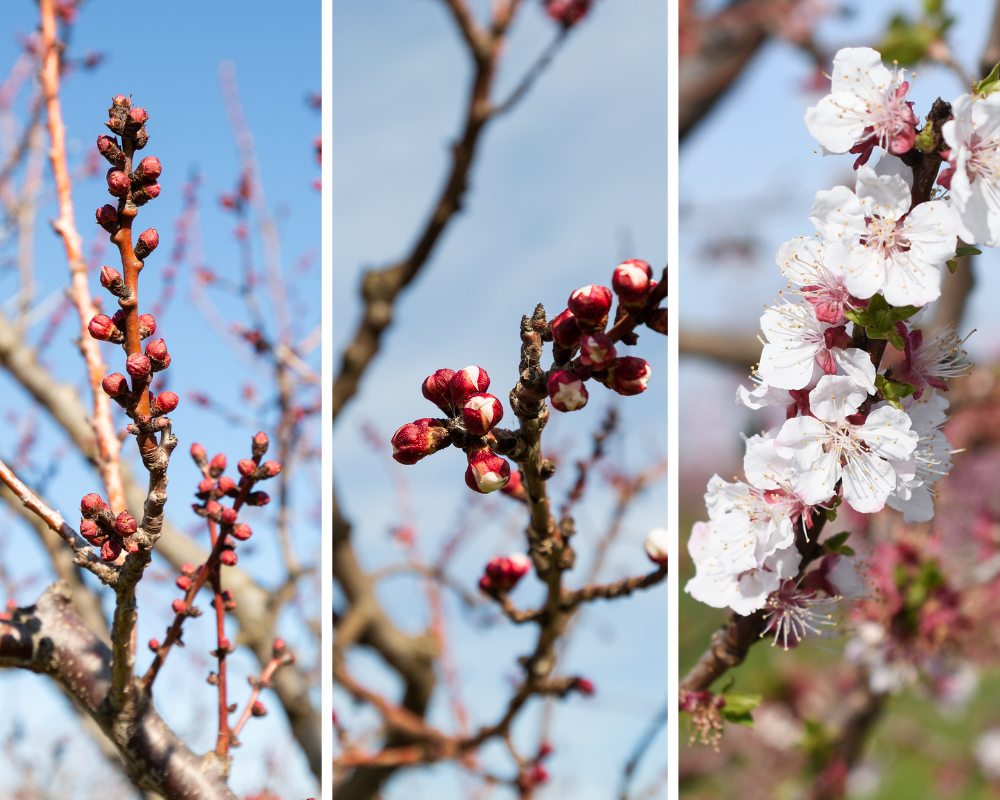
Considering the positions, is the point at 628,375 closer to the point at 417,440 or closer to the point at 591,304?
the point at 591,304

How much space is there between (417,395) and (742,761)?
160 centimetres

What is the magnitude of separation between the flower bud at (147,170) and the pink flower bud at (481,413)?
0.90 feet

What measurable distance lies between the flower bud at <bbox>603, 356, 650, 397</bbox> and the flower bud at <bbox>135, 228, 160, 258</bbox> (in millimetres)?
341

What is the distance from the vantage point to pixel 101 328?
19.7 inches

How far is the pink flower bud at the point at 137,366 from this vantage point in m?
0.48

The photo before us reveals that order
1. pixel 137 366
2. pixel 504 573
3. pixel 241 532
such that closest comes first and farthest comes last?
1. pixel 137 366
2. pixel 241 532
3. pixel 504 573

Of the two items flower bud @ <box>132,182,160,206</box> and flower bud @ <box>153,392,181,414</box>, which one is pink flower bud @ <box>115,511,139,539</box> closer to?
flower bud @ <box>153,392,181,414</box>

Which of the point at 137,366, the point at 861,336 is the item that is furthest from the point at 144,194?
the point at 861,336

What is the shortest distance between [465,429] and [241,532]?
30 cm

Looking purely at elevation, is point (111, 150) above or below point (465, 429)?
above

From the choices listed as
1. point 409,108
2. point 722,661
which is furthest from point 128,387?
point 409,108

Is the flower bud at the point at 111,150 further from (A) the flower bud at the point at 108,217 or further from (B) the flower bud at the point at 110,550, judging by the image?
(B) the flower bud at the point at 110,550

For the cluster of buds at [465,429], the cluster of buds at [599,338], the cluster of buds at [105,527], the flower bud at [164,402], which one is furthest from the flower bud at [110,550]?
the cluster of buds at [599,338]

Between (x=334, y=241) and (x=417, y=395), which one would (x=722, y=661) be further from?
(x=334, y=241)
